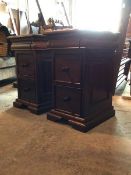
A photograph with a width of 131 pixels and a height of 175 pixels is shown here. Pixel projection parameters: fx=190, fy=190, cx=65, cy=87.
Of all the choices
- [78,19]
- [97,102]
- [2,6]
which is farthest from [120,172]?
[78,19]

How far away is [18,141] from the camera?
1.35 meters

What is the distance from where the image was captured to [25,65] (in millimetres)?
1906

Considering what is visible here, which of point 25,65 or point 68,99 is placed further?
point 25,65

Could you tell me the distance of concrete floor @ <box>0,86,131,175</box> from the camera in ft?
3.45

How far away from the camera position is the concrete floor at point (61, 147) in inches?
41.4

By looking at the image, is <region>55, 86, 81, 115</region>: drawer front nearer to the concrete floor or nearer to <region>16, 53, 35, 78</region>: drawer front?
the concrete floor

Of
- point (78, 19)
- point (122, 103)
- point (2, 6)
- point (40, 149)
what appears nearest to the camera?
point (40, 149)

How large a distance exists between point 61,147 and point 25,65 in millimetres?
963

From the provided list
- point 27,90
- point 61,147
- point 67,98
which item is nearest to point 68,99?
point 67,98

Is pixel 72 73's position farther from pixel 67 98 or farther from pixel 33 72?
pixel 33 72

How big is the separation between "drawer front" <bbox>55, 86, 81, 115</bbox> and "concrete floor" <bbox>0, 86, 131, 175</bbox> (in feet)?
0.50

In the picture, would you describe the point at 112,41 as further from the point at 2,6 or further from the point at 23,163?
the point at 2,6

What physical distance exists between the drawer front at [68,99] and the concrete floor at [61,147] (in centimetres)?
15

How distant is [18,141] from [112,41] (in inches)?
43.6
